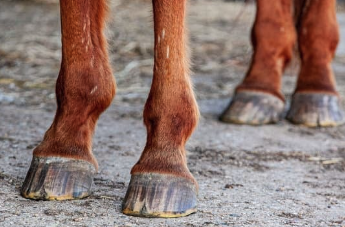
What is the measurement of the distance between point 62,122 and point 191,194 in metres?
0.40

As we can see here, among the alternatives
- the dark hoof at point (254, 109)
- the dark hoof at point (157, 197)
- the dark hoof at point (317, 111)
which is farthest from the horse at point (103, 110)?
the dark hoof at point (317, 111)

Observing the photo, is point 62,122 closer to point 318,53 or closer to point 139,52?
point 318,53

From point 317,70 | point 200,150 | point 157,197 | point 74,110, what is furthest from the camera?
point 317,70

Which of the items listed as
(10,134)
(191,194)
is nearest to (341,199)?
(191,194)

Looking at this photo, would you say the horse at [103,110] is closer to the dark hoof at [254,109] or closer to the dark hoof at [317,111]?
the dark hoof at [254,109]

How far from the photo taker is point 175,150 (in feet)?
5.99

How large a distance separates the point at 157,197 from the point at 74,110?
0.36m

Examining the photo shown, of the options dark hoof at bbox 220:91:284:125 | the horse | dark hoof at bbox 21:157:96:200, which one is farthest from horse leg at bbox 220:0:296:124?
dark hoof at bbox 21:157:96:200

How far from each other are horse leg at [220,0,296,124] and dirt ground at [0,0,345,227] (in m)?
0.08

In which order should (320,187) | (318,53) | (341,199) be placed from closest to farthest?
(341,199), (320,187), (318,53)

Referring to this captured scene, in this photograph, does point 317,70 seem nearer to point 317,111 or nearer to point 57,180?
point 317,111

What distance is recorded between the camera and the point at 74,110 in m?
1.93

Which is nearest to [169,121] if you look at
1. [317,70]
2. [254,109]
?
[254,109]

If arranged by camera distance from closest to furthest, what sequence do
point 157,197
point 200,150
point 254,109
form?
point 157,197, point 200,150, point 254,109
